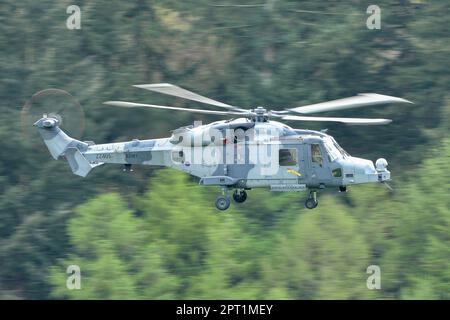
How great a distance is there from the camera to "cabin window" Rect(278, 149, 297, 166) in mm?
22984

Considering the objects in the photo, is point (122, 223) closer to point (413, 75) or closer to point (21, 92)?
point (21, 92)

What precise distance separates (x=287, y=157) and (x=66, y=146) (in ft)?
14.6

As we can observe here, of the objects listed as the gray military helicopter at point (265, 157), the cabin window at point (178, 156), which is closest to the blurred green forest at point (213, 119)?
the cabin window at point (178, 156)

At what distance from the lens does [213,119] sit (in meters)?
37.8

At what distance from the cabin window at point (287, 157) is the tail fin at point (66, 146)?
3671 millimetres

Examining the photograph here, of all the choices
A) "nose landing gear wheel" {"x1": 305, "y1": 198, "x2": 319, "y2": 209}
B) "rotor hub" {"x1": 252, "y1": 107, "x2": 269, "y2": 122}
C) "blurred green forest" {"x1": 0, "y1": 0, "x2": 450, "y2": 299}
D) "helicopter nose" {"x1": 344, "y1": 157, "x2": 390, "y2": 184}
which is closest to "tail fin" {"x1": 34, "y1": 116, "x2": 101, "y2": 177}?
"rotor hub" {"x1": 252, "y1": 107, "x2": 269, "y2": 122}

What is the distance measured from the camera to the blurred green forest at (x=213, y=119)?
110 feet

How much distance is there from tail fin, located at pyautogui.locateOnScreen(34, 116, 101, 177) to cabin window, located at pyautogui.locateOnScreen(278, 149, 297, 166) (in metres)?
3.67

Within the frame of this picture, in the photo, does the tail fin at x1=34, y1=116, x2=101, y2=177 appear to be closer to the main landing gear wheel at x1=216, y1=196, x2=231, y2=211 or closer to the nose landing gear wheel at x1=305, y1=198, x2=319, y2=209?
the main landing gear wheel at x1=216, y1=196, x2=231, y2=211

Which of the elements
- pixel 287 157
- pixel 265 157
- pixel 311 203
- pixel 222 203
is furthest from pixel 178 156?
pixel 311 203

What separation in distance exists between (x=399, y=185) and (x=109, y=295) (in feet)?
30.3

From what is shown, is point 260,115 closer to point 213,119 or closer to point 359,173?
point 359,173

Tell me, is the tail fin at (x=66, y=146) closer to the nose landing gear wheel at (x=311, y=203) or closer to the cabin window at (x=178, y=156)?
the cabin window at (x=178, y=156)

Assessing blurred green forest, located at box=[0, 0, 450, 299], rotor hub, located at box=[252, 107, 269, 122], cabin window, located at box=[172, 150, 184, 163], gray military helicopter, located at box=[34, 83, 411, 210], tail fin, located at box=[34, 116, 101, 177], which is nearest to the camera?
gray military helicopter, located at box=[34, 83, 411, 210]
